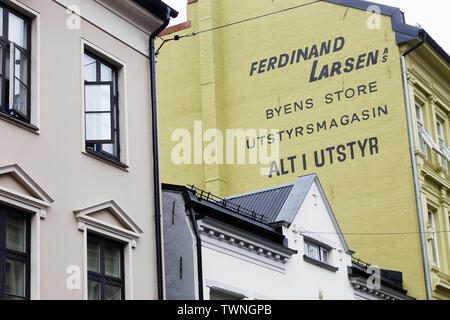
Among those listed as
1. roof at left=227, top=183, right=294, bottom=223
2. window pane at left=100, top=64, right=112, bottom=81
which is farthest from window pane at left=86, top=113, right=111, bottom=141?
roof at left=227, top=183, right=294, bottom=223

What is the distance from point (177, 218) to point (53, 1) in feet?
18.5

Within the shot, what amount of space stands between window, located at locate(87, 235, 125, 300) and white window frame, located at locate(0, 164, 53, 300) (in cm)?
148

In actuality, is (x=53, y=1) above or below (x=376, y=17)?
below

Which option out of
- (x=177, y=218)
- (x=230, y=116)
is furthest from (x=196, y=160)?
(x=177, y=218)

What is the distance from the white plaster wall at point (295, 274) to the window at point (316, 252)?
26 centimetres

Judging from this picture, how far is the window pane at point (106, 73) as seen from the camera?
1781cm

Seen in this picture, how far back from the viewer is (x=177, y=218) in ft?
64.1

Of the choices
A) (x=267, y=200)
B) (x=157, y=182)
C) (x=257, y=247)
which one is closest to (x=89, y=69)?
(x=157, y=182)

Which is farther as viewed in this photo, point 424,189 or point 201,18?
point 201,18

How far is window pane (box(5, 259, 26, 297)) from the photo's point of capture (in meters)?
14.0

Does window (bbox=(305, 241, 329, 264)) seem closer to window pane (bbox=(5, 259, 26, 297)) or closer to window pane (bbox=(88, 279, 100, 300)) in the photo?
window pane (bbox=(88, 279, 100, 300))

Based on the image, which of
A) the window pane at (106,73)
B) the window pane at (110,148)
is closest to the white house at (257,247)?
the window pane at (110,148)

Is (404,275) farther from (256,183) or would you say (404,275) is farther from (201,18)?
(201,18)

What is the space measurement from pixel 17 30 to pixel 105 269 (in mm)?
4531
